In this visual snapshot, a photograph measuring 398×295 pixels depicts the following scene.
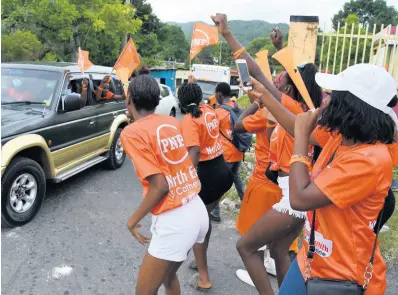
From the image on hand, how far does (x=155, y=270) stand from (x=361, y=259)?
116cm

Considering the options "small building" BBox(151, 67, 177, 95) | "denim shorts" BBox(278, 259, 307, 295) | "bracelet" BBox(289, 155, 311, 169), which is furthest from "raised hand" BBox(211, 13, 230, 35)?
"small building" BBox(151, 67, 177, 95)

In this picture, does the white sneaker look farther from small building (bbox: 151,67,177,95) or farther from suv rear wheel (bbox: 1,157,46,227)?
small building (bbox: 151,67,177,95)

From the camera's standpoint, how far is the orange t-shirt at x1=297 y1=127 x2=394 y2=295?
4.93ft

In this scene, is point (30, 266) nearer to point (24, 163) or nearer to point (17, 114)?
point (24, 163)

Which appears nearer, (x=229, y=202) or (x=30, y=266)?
(x=30, y=266)

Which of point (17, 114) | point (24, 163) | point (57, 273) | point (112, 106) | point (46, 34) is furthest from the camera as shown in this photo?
point (46, 34)

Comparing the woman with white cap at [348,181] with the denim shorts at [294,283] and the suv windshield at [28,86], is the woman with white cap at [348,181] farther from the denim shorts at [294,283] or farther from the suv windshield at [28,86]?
the suv windshield at [28,86]

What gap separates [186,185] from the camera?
2.29 m

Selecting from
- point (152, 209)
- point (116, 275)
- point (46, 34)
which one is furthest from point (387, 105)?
point (46, 34)

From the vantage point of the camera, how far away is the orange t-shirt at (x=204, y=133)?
9.57 feet

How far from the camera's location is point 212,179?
3.14 meters

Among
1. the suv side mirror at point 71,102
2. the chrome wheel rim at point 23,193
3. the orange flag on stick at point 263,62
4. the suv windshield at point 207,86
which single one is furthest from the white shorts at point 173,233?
the suv windshield at point 207,86

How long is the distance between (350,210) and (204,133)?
167 centimetres

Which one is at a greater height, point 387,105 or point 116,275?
point 387,105
